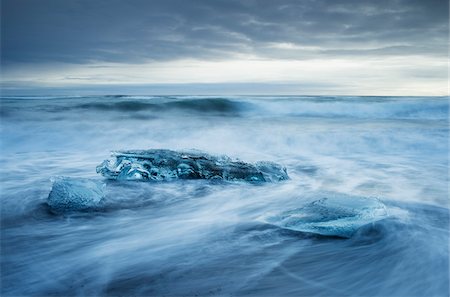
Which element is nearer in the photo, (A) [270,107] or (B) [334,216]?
(B) [334,216]

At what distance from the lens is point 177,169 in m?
4.52

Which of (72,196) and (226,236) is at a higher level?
(72,196)

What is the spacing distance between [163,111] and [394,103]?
9625mm

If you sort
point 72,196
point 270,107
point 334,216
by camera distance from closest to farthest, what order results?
point 334,216 < point 72,196 < point 270,107

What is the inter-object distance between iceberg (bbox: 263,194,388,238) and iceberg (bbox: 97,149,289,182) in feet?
4.05

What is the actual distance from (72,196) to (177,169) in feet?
4.49

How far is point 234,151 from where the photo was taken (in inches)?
296

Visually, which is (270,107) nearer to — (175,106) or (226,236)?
(175,106)

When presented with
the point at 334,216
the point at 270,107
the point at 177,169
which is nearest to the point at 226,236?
the point at 334,216

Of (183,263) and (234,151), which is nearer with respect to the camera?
(183,263)

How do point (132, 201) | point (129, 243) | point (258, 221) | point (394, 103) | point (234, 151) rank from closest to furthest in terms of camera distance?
point (129, 243) < point (258, 221) < point (132, 201) < point (234, 151) < point (394, 103)

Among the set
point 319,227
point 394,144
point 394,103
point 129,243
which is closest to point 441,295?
point 319,227

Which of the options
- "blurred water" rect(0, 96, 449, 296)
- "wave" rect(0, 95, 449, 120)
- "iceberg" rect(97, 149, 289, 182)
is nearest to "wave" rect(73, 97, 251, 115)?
"wave" rect(0, 95, 449, 120)

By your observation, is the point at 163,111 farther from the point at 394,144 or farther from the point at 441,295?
the point at 441,295
